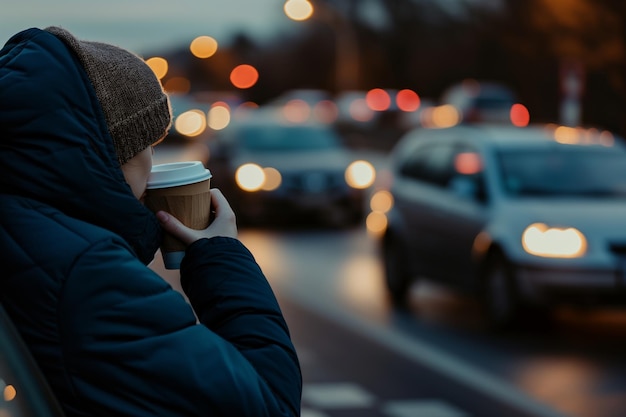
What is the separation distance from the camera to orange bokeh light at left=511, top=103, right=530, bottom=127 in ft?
136

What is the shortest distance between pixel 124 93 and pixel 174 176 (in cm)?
20

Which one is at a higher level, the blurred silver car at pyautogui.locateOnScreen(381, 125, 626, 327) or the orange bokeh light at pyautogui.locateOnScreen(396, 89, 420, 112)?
the blurred silver car at pyautogui.locateOnScreen(381, 125, 626, 327)

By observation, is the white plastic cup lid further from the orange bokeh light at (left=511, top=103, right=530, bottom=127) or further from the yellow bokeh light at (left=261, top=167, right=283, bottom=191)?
the orange bokeh light at (left=511, top=103, right=530, bottom=127)

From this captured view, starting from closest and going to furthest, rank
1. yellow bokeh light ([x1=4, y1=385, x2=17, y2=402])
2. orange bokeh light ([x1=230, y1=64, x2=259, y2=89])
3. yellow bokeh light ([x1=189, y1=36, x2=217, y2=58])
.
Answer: yellow bokeh light ([x1=4, y1=385, x2=17, y2=402]) < yellow bokeh light ([x1=189, y1=36, x2=217, y2=58]) < orange bokeh light ([x1=230, y1=64, x2=259, y2=89])

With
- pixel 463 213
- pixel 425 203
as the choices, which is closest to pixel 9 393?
pixel 463 213

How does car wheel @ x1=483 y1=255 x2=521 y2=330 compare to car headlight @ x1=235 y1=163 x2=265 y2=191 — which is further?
car headlight @ x1=235 y1=163 x2=265 y2=191

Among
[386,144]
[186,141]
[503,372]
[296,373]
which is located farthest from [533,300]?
[186,141]

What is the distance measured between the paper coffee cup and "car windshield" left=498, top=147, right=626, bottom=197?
8.31 meters

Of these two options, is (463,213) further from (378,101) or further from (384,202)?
(378,101)

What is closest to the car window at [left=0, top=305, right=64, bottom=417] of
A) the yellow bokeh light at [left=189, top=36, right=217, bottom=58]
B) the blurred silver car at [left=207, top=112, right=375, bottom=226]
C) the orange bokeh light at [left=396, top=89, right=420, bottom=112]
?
the blurred silver car at [left=207, top=112, right=375, bottom=226]

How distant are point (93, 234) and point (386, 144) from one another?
39731 mm

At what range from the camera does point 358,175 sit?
19.7 metres

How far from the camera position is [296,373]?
2.10m

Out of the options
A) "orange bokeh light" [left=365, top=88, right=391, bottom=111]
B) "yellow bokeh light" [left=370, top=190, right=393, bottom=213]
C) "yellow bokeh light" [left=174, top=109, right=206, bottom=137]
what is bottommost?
"yellow bokeh light" [left=174, top=109, right=206, bottom=137]
